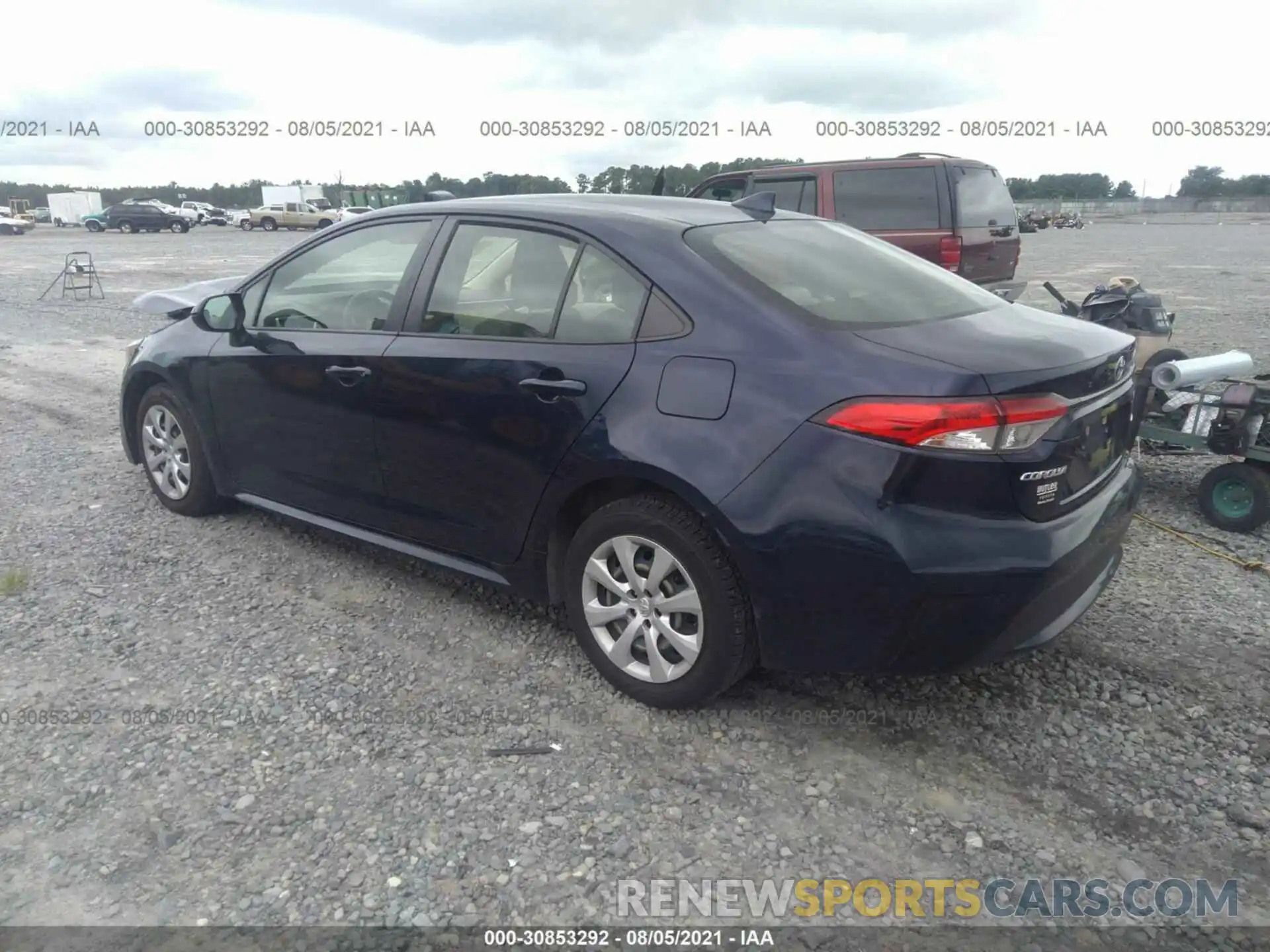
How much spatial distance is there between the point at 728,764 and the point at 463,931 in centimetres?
97

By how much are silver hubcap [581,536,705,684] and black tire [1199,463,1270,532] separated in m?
3.33

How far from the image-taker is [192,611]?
13.1 ft

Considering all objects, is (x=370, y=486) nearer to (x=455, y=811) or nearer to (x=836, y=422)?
(x=455, y=811)

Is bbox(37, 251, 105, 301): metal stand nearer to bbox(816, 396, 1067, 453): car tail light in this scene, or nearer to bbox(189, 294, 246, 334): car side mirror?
bbox(189, 294, 246, 334): car side mirror

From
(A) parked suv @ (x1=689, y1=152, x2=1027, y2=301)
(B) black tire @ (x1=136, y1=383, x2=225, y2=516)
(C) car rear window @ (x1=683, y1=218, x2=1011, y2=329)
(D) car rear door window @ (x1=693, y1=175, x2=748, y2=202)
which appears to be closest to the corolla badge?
(C) car rear window @ (x1=683, y1=218, x2=1011, y2=329)

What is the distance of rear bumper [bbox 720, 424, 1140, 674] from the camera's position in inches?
105

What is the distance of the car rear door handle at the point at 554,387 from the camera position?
318cm

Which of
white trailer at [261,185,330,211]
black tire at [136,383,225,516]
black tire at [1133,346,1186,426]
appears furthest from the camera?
white trailer at [261,185,330,211]

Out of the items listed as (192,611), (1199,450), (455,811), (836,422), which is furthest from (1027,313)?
(192,611)

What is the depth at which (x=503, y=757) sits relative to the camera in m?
3.02

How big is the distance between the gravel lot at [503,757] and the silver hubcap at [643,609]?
20cm

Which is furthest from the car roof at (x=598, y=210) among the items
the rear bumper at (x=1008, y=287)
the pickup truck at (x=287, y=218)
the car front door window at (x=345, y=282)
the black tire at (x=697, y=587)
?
the pickup truck at (x=287, y=218)

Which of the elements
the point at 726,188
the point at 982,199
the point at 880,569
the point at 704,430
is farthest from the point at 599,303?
the point at 726,188

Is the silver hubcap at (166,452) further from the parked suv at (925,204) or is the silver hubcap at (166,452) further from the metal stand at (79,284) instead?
the metal stand at (79,284)
